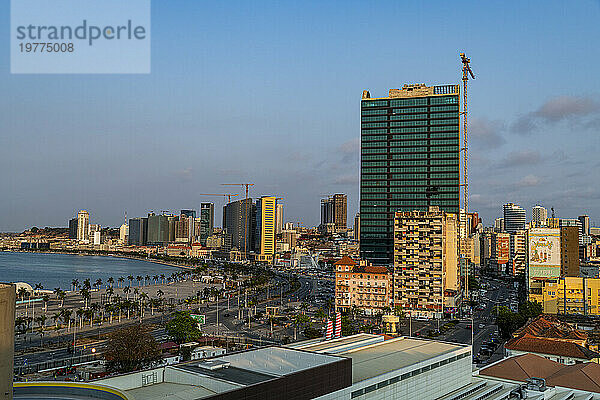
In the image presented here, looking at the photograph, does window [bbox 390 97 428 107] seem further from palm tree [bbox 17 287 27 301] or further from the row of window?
palm tree [bbox 17 287 27 301]

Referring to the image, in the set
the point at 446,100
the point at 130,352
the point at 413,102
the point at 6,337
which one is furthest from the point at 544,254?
the point at 6,337

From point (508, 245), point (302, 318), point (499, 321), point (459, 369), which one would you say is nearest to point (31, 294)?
point (302, 318)

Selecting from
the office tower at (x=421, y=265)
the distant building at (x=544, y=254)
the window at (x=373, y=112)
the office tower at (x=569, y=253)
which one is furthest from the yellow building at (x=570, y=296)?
the window at (x=373, y=112)

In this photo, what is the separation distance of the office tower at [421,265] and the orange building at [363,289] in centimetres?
192

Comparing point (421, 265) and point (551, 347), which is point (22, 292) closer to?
point (421, 265)

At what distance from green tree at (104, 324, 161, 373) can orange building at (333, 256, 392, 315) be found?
38901mm

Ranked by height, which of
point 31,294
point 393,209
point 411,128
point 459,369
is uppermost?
point 411,128

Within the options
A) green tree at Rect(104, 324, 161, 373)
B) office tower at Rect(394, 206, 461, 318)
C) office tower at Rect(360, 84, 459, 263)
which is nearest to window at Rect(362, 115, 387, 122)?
office tower at Rect(360, 84, 459, 263)

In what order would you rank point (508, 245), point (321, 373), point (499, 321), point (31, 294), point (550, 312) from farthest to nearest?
point (508, 245) < point (31, 294) < point (550, 312) < point (499, 321) < point (321, 373)

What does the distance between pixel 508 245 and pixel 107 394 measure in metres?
165

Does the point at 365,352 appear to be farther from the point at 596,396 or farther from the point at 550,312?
the point at 550,312

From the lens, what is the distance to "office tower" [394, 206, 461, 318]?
73.6 m

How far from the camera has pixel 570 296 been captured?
70.6 meters

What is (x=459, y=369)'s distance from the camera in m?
29.7
